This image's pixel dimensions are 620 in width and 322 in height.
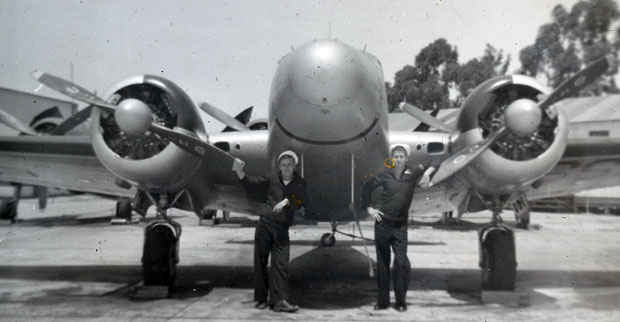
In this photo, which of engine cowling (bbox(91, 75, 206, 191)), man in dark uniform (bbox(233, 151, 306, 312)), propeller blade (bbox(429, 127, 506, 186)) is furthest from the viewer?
engine cowling (bbox(91, 75, 206, 191))

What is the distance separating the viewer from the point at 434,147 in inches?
340

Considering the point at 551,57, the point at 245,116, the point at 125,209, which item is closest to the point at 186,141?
the point at 245,116

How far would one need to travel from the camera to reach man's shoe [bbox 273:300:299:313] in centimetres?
636

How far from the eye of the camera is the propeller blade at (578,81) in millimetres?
A: 6129

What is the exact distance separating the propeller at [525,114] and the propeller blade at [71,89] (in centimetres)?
431

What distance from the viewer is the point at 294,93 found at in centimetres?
613

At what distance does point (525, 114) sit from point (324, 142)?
91.0 inches

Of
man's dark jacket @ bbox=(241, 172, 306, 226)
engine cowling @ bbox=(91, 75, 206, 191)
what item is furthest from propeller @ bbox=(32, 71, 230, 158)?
man's dark jacket @ bbox=(241, 172, 306, 226)

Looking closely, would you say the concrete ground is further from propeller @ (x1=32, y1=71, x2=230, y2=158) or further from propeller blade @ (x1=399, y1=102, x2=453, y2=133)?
propeller blade @ (x1=399, y1=102, x2=453, y2=133)

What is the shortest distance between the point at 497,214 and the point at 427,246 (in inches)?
275

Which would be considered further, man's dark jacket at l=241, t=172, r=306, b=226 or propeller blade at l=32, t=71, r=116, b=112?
propeller blade at l=32, t=71, r=116, b=112

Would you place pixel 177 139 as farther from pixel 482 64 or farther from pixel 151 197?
pixel 482 64

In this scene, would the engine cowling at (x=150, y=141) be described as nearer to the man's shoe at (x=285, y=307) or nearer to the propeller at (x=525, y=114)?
the man's shoe at (x=285, y=307)

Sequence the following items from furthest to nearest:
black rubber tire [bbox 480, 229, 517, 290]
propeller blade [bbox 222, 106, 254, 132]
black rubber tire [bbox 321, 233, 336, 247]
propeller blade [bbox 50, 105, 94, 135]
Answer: propeller blade [bbox 222, 106, 254, 132]
black rubber tire [bbox 321, 233, 336, 247]
propeller blade [bbox 50, 105, 94, 135]
black rubber tire [bbox 480, 229, 517, 290]
